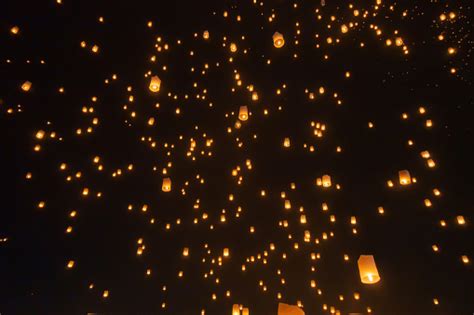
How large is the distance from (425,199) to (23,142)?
5.95 m

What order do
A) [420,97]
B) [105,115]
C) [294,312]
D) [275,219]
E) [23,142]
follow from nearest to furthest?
[294,312] → [23,142] → [105,115] → [420,97] → [275,219]

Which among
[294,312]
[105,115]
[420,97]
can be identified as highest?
[420,97]

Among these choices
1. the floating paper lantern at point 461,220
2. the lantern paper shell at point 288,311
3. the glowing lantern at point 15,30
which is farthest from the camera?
the floating paper lantern at point 461,220

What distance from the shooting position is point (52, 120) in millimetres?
4039

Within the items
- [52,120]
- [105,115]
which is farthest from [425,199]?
A: [52,120]

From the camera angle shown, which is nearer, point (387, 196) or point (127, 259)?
point (127, 259)

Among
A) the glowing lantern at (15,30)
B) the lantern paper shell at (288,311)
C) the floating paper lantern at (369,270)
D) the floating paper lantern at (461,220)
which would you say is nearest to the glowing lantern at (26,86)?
the glowing lantern at (15,30)

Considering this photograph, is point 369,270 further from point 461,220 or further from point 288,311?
point 461,220

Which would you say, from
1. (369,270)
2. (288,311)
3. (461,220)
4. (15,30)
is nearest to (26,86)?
(15,30)

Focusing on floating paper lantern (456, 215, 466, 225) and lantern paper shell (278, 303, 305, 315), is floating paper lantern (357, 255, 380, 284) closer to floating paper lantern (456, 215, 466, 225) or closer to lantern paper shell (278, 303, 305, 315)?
lantern paper shell (278, 303, 305, 315)

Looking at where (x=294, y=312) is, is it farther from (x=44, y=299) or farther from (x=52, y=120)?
(x=52, y=120)

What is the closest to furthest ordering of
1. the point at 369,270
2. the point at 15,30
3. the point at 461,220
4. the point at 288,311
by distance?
1. the point at 288,311
2. the point at 369,270
3. the point at 15,30
4. the point at 461,220

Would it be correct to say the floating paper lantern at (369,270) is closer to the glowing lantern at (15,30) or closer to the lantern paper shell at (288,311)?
the lantern paper shell at (288,311)

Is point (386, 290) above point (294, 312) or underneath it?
above
